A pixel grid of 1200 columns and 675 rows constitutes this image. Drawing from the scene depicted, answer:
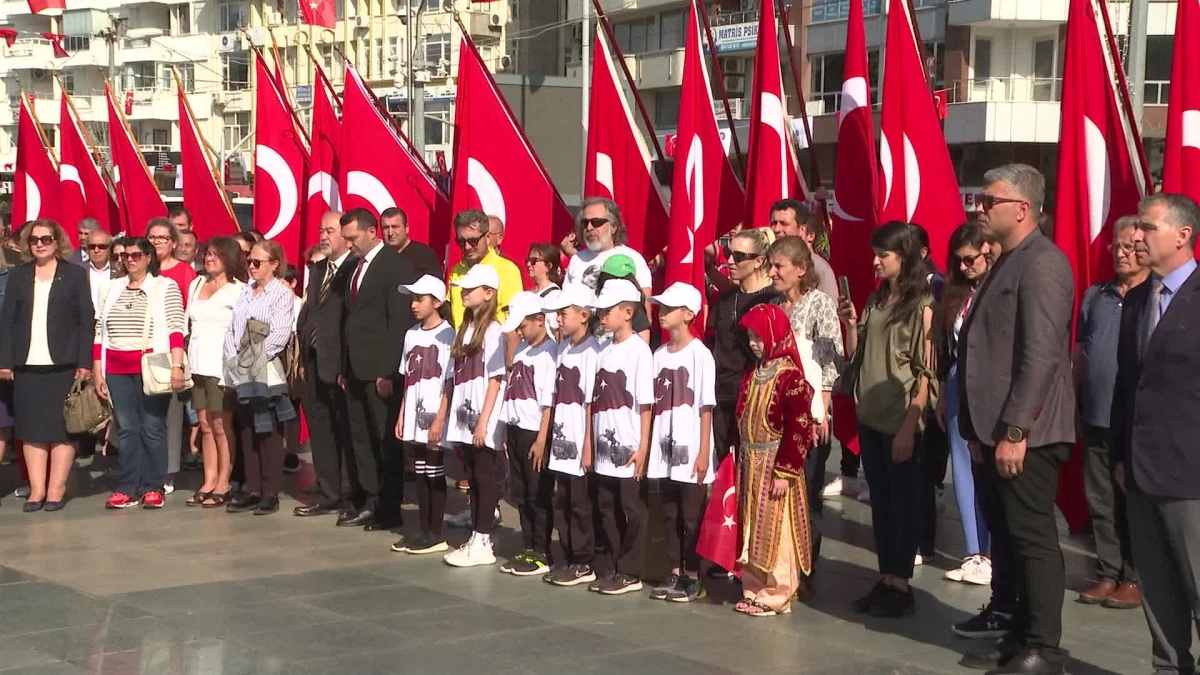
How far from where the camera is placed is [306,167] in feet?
50.2

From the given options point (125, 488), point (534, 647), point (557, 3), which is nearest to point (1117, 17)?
point (557, 3)

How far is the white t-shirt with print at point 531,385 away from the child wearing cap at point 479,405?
9.8 inches

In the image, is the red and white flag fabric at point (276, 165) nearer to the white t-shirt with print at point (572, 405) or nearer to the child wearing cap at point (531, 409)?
the child wearing cap at point (531, 409)

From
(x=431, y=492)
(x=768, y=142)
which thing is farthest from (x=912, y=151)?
(x=431, y=492)

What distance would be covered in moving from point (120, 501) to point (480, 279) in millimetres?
3463

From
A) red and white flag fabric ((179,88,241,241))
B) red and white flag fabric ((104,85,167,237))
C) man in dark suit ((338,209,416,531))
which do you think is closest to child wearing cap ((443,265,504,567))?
man in dark suit ((338,209,416,531))

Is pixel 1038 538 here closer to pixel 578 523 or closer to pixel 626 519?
pixel 626 519

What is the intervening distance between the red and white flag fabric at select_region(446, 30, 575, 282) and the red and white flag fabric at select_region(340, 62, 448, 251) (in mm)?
735

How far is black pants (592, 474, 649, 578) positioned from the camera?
8.27m

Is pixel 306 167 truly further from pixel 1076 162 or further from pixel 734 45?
pixel 734 45

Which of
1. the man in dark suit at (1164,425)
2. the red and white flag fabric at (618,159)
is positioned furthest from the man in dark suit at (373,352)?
the man in dark suit at (1164,425)

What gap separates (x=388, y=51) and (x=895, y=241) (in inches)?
2456

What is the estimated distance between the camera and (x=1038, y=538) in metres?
6.51

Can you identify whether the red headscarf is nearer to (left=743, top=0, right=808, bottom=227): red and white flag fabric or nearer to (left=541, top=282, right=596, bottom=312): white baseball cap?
(left=541, top=282, right=596, bottom=312): white baseball cap
